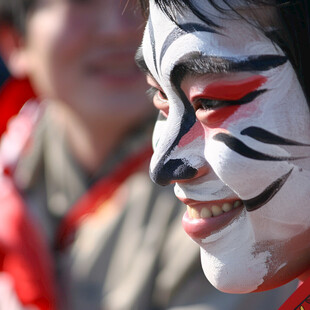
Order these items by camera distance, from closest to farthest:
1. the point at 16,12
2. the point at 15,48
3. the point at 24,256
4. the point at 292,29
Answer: the point at 292,29 → the point at 24,256 → the point at 16,12 → the point at 15,48

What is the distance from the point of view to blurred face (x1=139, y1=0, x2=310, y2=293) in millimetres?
583

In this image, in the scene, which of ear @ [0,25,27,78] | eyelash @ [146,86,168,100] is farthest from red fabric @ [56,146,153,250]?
eyelash @ [146,86,168,100]

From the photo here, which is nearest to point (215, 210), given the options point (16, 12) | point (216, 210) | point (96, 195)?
point (216, 210)

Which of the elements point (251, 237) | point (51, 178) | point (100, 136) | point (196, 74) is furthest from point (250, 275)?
point (51, 178)

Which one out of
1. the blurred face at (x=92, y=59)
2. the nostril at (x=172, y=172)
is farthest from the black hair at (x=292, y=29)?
the blurred face at (x=92, y=59)

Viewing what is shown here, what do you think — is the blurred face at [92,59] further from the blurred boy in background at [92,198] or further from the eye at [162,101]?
the eye at [162,101]

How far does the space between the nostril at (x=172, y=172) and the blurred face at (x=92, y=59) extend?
902 mm

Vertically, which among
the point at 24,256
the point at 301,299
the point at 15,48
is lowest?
the point at 24,256

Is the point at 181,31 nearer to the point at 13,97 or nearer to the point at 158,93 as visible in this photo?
the point at 158,93

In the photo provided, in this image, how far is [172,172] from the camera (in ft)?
2.02

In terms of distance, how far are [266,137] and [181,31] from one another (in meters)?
0.11

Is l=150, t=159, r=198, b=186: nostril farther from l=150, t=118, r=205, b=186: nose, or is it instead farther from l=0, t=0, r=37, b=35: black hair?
l=0, t=0, r=37, b=35: black hair

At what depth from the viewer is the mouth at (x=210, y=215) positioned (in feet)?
2.01

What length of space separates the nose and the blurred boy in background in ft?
2.45
